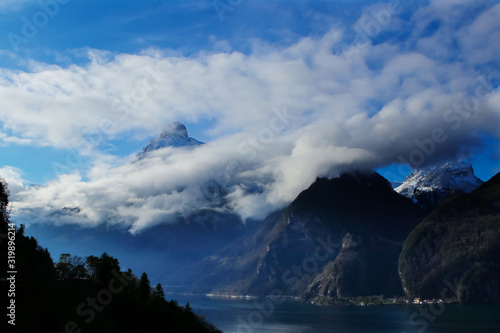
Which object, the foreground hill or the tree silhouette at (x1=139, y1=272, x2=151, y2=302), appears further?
the tree silhouette at (x1=139, y1=272, x2=151, y2=302)

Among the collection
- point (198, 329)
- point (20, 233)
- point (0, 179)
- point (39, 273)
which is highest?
point (0, 179)

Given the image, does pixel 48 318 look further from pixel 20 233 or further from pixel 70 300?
pixel 20 233

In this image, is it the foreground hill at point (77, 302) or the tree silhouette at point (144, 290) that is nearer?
the foreground hill at point (77, 302)

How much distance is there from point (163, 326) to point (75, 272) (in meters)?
62.7

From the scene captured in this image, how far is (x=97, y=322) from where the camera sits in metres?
99.9

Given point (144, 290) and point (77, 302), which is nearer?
point (77, 302)

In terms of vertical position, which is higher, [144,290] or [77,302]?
[144,290]

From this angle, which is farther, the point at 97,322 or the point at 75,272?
the point at 75,272

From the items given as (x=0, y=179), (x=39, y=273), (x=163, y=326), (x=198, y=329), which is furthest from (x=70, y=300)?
(x=0, y=179)

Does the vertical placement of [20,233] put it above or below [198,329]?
above

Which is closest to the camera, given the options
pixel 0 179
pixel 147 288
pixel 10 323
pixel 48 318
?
pixel 10 323

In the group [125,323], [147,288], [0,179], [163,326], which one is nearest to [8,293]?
[125,323]

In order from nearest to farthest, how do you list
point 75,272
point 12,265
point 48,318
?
point 48,318, point 12,265, point 75,272

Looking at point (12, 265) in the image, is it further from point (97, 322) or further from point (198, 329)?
point (198, 329)
